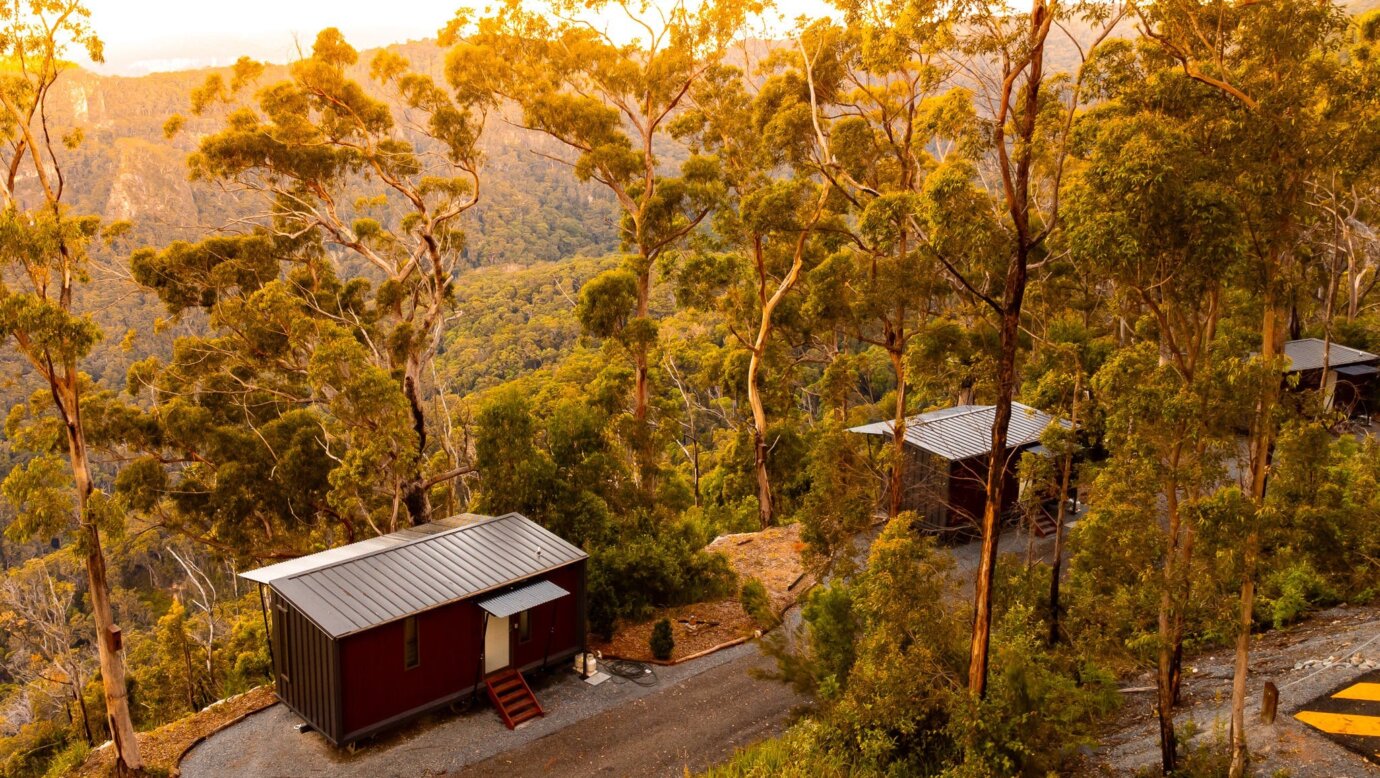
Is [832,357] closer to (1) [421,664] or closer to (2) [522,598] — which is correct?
(2) [522,598]

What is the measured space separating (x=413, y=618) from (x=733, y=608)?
8.25 metres

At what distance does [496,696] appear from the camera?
1527 cm

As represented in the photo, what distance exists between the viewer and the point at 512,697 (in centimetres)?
1543

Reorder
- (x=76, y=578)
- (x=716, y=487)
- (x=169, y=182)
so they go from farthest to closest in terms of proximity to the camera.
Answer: (x=169, y=182), (x=76, y=578), (x=716, y=487)

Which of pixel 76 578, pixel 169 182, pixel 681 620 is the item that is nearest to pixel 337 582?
pixel 681 620

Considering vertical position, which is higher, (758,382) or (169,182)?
(169,182)

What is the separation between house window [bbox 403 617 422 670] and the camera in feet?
47.2

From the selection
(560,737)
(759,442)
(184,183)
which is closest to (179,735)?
(560,737)

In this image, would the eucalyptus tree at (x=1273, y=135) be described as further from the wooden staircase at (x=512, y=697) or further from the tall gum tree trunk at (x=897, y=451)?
the wooden staircase at (x=512, y=697)

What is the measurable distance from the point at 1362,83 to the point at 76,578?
66.3 m

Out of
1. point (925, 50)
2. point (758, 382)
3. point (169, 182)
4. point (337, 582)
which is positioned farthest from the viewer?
point (169, 182)

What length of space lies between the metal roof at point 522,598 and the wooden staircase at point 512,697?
4.84 ft

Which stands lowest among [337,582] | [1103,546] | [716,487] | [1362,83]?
[716,487]

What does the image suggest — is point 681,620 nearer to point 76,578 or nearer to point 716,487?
point 716,487
